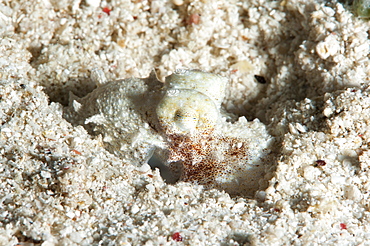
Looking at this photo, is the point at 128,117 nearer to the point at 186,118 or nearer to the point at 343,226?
the point at 186,118

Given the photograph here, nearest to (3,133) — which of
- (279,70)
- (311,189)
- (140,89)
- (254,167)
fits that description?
(140,89)

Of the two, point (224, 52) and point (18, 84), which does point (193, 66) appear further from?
point (18, 84)

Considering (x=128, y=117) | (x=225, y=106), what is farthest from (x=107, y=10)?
(x=225, y=106)

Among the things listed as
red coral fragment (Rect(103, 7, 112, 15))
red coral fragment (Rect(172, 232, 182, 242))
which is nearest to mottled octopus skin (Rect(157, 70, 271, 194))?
red coral fragment (Rect(172, 232, 182, 242))

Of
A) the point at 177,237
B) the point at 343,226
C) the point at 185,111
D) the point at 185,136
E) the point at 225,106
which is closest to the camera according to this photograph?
the point at 177,237

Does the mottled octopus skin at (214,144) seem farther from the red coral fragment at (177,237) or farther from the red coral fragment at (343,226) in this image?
the red coral fragment at (177,237)

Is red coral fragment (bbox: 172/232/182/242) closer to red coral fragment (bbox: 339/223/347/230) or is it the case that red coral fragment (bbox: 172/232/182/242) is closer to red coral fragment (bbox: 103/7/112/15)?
red coral fragment (bbox: 339/223/347/230)
